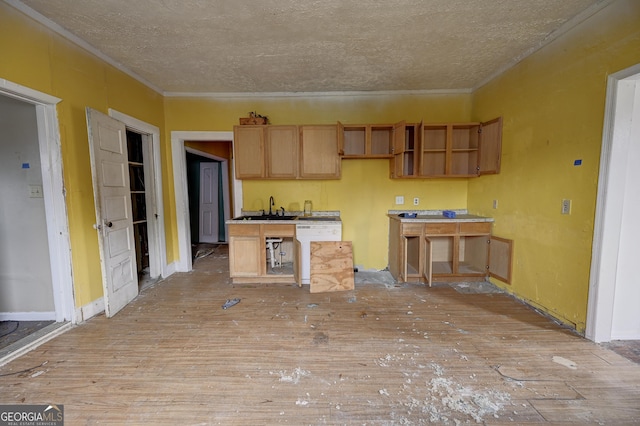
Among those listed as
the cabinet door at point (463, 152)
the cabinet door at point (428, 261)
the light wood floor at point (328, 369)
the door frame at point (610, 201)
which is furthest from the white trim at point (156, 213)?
the door frame at point (610, 201)

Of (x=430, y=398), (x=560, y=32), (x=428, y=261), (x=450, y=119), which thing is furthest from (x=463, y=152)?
(x=430, y=398)

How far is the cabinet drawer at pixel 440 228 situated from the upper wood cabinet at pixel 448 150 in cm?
67

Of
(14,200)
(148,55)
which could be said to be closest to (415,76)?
(148,55)

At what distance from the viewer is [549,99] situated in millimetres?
2441

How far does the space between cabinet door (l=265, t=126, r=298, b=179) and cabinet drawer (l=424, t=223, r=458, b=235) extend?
1.90 m

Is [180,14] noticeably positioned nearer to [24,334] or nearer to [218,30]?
[218,30]

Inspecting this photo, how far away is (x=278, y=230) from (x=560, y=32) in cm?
344

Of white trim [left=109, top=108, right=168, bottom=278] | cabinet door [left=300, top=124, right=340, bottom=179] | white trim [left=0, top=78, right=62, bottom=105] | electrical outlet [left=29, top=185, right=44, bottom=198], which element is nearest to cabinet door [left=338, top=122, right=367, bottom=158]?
cabinet door [left=300, top=124, right=340, bottom=179]

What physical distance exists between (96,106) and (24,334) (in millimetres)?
2266

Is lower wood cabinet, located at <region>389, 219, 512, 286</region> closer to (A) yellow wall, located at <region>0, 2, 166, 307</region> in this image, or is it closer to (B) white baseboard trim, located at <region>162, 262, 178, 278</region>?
(B) white baseboard trim, located at <region>162, 262, 178, 278</region>

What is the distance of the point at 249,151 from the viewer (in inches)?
138

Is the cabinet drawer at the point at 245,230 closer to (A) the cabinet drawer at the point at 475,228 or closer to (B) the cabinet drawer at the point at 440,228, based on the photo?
(B) the cabinet drawer at the point at 440,228

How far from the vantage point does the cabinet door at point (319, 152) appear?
11.3 feet

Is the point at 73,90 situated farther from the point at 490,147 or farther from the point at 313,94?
the point at 490,147
